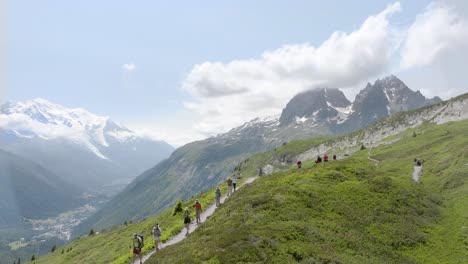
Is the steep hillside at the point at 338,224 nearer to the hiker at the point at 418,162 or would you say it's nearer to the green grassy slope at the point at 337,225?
the green grassy slope at the point at 337,225

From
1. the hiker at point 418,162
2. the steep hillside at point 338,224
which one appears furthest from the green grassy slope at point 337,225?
the hiker at point 418,162

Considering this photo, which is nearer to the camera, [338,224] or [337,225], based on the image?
[337,225]

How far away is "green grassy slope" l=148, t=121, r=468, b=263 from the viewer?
96.0 feet

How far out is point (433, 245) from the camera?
123 feet

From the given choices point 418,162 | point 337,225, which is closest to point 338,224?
point 337,225

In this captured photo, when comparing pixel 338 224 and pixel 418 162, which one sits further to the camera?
pixel 418 162

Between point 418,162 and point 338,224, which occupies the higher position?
point 418,162

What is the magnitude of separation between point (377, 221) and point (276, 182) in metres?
18.6

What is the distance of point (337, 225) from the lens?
37031 mm

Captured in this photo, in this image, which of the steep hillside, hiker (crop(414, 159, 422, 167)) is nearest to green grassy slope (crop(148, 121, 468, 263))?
the steep hillside

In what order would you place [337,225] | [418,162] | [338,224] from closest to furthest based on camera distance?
[337,225], [338,224], [418,162]

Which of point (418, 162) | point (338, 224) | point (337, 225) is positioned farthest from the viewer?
point (418, 162)

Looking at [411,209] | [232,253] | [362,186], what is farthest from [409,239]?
[232,253]

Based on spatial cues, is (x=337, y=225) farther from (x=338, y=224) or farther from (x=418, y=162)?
(x=418, y=162)
